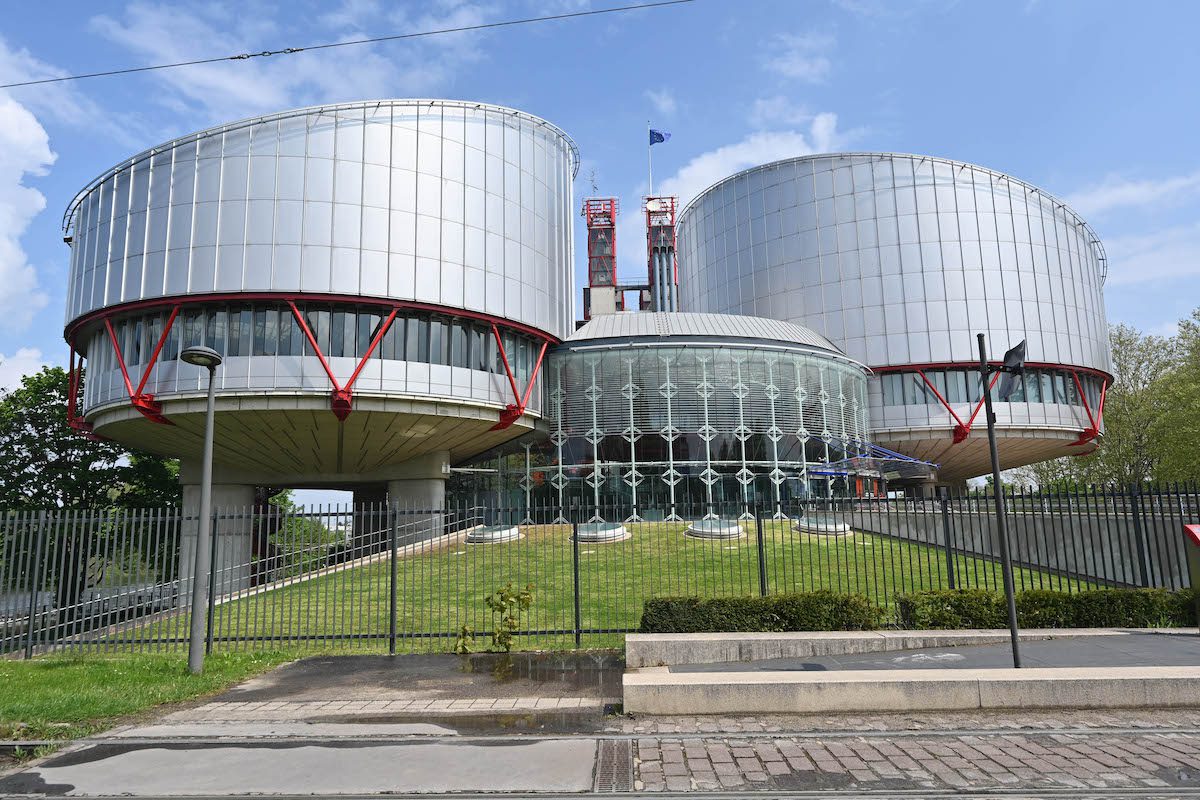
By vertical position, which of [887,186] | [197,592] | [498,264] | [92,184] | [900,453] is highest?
[887,186]

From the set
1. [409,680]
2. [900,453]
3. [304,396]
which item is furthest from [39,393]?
[900,453]

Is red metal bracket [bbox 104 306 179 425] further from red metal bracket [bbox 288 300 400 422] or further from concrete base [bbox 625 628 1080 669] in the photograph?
concrete base [bbox 625 628 1080 669]

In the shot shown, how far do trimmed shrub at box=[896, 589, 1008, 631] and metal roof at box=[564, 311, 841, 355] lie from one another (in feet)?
87.6

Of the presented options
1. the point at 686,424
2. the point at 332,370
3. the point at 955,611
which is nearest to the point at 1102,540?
the point at 955,611

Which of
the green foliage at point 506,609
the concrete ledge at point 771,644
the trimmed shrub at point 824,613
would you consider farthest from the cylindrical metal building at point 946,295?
the green foliage at point 506,609

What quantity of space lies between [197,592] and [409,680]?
4089mm

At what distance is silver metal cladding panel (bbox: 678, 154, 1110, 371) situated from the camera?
50688 millimetres

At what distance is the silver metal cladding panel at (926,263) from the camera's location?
5069cm

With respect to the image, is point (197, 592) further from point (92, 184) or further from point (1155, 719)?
point (92, 184)

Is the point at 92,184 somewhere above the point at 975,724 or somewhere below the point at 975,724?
above

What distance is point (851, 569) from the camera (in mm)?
20312

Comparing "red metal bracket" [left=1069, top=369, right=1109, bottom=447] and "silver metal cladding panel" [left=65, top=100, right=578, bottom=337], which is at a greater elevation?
"silver metal cladding panel" [left=65, top=100, right=578, bottom=337]

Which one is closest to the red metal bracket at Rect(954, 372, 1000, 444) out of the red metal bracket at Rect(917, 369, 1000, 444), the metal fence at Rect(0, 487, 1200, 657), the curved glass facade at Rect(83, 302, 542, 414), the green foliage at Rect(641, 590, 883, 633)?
the red metal bracket at Rect(917, 369, 1000, 444)

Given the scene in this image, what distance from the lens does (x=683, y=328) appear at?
131ft
